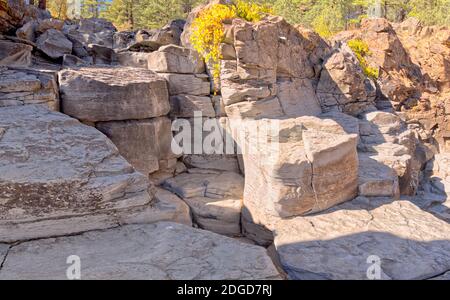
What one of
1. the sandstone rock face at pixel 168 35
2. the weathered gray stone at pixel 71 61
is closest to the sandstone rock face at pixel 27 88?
the weathered gray stone at pixel 71 61

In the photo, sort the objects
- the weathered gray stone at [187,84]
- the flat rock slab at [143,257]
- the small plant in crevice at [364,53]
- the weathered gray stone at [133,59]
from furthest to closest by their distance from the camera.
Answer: the small plant in crevice at [364,53], the weathered gray stone at [133,59], the weathered gray stone at [187,84], the flat rock slab at [143,257]

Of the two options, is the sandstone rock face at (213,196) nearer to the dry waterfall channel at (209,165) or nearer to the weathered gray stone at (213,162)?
the dry waterfall channel at (209,165)

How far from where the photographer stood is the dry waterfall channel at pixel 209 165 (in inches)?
160

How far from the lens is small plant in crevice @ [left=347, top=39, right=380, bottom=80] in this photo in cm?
1201

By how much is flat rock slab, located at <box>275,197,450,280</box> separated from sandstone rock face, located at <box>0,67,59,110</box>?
16.7 feet

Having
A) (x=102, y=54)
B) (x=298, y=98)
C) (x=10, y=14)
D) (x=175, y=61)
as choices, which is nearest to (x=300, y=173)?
(x=298, y=98)

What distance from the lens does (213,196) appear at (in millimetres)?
7758

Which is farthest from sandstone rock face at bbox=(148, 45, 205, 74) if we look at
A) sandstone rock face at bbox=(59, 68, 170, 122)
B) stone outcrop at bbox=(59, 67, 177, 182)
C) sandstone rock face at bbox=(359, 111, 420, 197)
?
sandstone rock face at bbox=(359, 111, 420, 197)

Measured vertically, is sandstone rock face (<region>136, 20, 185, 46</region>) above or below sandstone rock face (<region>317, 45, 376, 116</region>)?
above

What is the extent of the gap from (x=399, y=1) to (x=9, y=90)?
88.9ft

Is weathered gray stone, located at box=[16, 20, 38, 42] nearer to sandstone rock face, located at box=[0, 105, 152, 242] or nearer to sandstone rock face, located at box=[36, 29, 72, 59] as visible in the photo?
sandstone rock face, located at box=[36, 29, 72, 59]

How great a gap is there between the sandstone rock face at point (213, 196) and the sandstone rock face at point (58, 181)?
104 inches

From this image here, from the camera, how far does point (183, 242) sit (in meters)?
4.09
